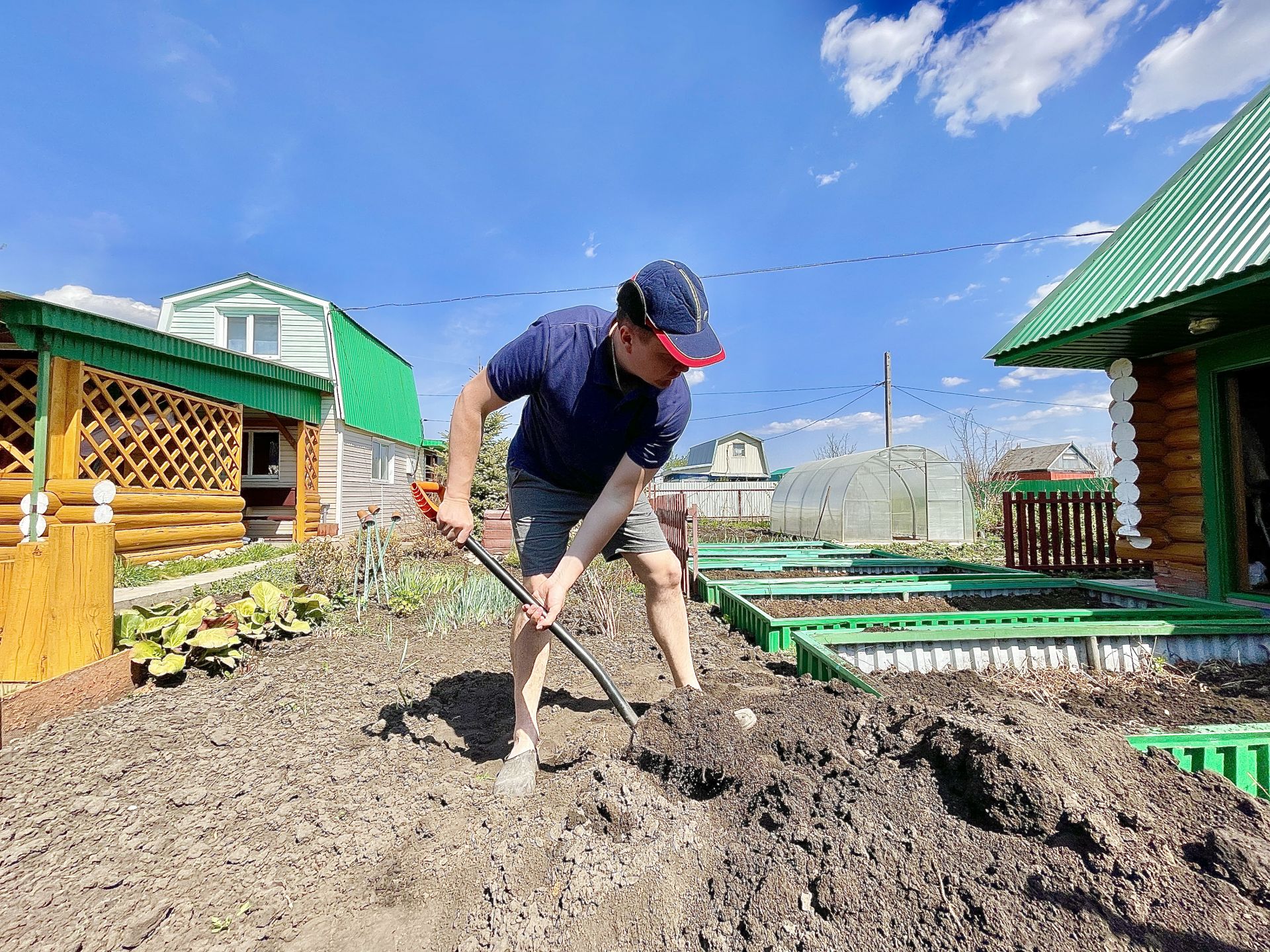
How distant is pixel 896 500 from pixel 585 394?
13206 millimetres

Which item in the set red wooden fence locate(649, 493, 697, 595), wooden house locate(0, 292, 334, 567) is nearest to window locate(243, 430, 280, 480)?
wooden house locate(0, 292, 334, 567)

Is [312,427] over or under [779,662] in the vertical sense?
over

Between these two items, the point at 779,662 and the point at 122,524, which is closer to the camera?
the point at 779,662

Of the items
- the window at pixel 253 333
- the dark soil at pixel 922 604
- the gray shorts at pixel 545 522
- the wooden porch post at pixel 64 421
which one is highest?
the window at pixel 253 333

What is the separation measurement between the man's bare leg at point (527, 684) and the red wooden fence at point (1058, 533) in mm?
6227

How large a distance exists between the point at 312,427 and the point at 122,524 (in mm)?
4958

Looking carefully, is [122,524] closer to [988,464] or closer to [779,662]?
[779,662]

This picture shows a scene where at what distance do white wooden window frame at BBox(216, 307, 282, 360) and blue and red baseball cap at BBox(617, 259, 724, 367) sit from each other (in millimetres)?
13373

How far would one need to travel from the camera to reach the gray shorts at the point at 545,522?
2.22 meters

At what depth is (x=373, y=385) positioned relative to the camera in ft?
47.3

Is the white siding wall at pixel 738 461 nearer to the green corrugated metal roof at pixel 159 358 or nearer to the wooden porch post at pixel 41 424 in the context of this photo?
the green corrugated metal roof at pixel 159 358

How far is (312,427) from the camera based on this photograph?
11617 millimetres

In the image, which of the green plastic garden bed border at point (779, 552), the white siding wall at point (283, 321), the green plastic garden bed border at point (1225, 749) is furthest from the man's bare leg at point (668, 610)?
the white siding wall at point (283, 321)

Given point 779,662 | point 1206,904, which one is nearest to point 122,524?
point 779,662
